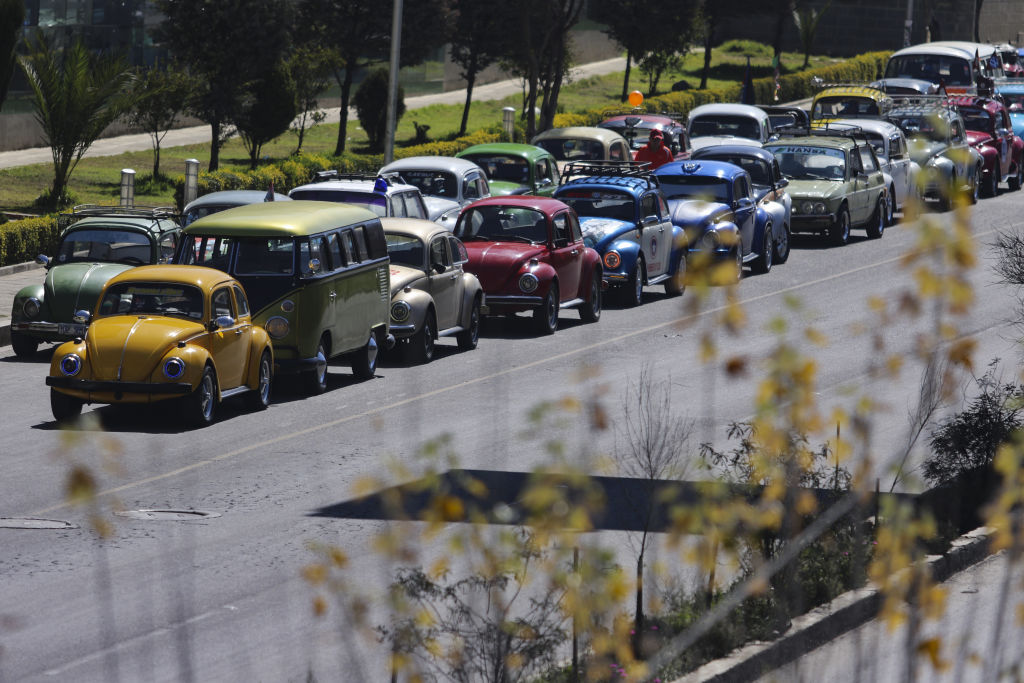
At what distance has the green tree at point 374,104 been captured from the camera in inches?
1624

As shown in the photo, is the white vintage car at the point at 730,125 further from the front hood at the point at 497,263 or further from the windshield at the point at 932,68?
the front hood at the point at 497,263

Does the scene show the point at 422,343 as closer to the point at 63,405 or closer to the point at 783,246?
the point at 63,405

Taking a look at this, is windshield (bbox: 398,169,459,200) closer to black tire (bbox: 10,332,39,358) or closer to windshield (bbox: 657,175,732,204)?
windshield (bbox: 657,175,732,204)

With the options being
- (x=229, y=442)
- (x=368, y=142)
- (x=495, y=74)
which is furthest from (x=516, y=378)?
(x=495, y=74)

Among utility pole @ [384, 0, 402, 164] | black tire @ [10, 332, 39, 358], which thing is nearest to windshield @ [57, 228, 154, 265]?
black tire @ [10, 332, 39, 358]

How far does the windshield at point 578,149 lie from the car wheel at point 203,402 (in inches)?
622

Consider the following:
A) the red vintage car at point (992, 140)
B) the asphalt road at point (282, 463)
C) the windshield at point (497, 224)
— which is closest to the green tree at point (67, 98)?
the windshield at point (497, 224)

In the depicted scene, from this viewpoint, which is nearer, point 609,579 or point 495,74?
Answer: point 609,579

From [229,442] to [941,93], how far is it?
32.2 m

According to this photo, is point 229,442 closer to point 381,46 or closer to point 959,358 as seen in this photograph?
point 959,358

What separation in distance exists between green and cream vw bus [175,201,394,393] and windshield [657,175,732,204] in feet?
29.9

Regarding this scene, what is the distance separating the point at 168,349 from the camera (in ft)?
46.8

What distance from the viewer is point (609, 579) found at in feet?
17.7

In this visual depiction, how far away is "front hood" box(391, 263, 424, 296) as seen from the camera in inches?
719
